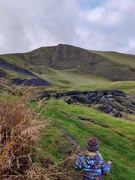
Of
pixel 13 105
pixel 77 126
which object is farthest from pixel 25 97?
pixel 77 126

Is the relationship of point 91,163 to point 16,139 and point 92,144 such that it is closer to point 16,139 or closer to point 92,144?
point 92,144

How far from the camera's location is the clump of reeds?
8109 millimetres

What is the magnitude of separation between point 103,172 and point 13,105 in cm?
444

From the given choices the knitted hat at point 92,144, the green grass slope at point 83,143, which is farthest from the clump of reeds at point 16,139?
the knitted hat at point 92,144

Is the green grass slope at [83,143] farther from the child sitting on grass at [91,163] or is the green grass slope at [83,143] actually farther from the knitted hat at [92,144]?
the knitted hat at [92,144]

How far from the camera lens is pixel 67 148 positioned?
17.0 m

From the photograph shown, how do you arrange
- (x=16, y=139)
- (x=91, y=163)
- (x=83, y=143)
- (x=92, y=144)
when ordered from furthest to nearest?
(x=83, y=143) < (x=91, y=163) < (x=92, y=144) < (x=16, y=139)

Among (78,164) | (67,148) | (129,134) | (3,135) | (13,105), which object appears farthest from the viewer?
(129,134)

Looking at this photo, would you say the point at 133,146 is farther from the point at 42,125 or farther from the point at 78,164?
the point at 42,125

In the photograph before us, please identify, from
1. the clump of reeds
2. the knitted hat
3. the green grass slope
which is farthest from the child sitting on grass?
the clump of reeds

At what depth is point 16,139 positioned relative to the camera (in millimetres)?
8648

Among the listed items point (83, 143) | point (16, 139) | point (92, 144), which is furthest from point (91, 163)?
point (83, 143)

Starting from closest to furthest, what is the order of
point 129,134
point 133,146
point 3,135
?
point 3,135, point 133,146, point 129,134

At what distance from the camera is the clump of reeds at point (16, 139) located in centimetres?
811
